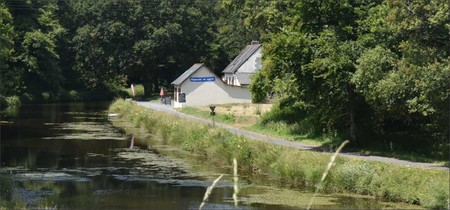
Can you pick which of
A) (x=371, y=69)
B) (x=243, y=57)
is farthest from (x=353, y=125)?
(x=243, y=57)

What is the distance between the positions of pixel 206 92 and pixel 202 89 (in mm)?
523

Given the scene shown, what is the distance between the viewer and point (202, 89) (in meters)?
65.3

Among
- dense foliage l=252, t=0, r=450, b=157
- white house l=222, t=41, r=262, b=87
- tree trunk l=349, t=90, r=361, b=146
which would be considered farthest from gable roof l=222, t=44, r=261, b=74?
tree trunk l=349, t=90, r=361, b=146

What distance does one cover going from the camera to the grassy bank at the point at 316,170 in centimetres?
1906

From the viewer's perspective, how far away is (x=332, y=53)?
26891 mm

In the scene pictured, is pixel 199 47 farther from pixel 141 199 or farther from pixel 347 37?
pixel 141 199

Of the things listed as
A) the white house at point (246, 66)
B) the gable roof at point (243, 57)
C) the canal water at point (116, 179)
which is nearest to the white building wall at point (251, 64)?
the white house at point (246, 66)

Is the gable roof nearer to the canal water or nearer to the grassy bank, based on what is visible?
the canal water

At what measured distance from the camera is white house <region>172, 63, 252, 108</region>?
6475cm

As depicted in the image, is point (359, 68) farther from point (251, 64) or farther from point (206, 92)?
point (251, 64)

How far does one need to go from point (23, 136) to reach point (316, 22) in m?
22.1

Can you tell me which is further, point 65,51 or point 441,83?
point 65,51

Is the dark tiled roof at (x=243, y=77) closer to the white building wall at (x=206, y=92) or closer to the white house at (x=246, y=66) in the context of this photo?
the white house at (x=246, y=66)

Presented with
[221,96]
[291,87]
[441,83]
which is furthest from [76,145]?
[221,96]
